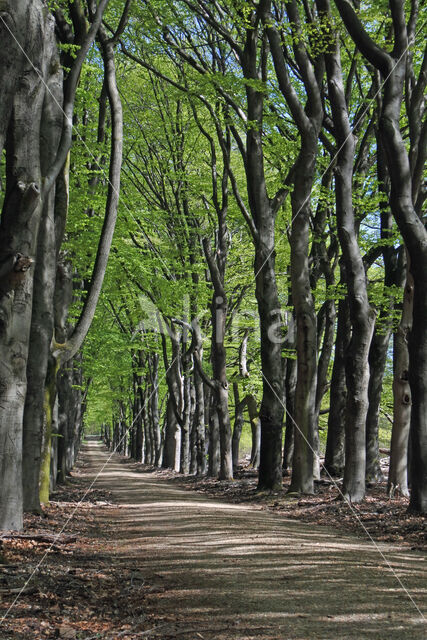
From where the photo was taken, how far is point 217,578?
530 centimetres

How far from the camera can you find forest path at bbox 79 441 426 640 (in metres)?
3.90

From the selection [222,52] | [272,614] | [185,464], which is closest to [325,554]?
[272,614]

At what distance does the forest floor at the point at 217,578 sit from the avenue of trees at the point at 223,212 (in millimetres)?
1096

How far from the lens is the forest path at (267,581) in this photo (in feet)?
12.8

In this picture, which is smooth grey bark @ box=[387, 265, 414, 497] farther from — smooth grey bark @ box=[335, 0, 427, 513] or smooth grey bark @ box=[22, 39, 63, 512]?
smooth grey bark @ box=[22, 39, 63, 512]

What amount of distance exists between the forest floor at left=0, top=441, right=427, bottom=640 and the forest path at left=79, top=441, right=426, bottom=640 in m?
0.01

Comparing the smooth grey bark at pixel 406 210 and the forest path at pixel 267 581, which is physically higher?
the smooth grey bark at pixel 406 210

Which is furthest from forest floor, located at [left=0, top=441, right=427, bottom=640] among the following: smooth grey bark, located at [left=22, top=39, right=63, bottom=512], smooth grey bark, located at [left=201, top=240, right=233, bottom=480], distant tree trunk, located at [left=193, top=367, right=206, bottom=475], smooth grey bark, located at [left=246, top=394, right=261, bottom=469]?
smooth grey bark, located at [left=246, top=394, right=261, bottom=469]

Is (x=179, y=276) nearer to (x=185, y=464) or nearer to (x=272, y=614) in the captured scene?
(x=185, y=464)

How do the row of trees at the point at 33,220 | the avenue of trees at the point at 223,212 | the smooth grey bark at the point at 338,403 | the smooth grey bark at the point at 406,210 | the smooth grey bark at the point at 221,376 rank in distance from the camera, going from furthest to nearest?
the smooth grey bark at the point at 221,376
the smooth grey bark at the point at 338,403
the smooth grey bark at the point at 406,210
the avenue of trees at the point at 223,212
the row of trees at the point at 33,220

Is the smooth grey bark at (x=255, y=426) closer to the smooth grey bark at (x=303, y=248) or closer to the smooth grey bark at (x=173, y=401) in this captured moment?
the smooth grey bark at (x=173, y=401)

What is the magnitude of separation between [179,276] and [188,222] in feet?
7.51

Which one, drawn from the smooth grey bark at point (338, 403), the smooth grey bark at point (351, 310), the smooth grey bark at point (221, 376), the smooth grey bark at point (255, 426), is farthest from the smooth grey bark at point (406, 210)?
the smooth grey bark at point (255, 426)

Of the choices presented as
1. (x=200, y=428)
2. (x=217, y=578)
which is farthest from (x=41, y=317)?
(x=200, y=428)
